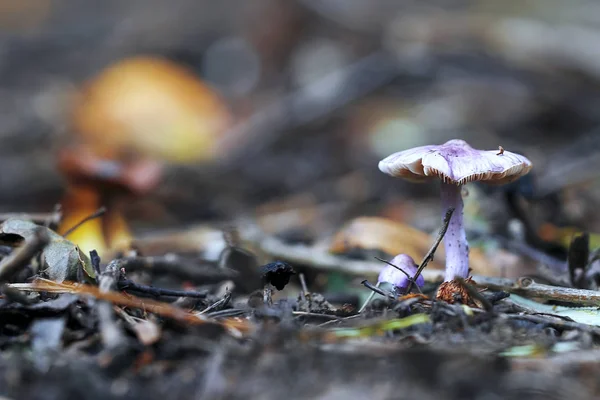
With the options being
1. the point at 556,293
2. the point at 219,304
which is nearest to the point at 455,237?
the point at 556,293

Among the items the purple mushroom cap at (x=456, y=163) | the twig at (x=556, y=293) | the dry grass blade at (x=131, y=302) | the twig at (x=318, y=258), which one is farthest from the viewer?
the twig at (x=318, y=258)

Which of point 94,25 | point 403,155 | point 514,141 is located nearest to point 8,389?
point 403,155

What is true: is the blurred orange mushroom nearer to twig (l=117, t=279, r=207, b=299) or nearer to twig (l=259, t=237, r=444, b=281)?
twig (l=259, t=237, r=444, b=281)

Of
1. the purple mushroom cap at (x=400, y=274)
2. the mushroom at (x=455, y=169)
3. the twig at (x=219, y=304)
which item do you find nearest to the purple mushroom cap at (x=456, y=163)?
the mushroom at (x=455, y=169)

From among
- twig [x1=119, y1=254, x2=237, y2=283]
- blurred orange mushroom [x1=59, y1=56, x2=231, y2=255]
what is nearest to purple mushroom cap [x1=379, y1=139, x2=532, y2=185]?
twig [x1=119, y1=254, x2=237, y2=283]

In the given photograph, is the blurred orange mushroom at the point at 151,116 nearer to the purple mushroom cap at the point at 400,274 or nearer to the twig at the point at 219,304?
the twig at the point at 219,304

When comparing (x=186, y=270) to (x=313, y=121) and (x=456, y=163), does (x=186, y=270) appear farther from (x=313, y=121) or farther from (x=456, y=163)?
(x=313, y=121)
